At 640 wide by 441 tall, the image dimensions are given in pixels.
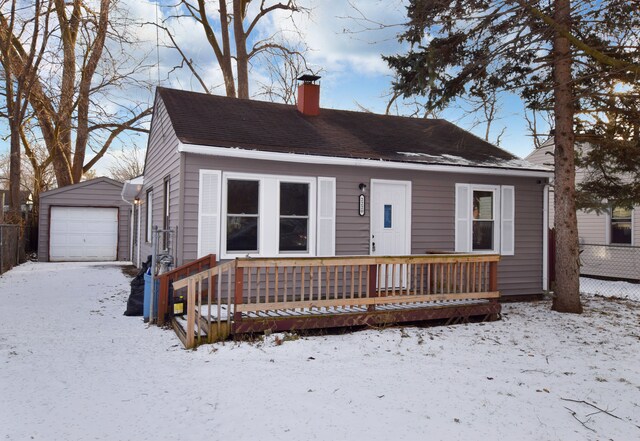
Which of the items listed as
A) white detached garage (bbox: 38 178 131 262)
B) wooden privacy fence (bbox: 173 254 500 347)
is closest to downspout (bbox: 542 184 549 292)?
wooden privacy fence (bbox: 173 254 500 347)

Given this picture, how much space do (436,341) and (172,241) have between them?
4.59 metres

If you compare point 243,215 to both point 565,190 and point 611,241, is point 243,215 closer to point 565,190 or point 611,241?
point 565,190

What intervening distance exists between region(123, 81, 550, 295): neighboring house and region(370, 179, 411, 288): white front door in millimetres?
19

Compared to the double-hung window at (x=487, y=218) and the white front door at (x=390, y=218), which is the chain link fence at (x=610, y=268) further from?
the white front door at (x=390, y=218)

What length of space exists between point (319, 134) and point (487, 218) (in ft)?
12.6

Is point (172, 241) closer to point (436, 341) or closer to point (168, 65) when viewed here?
point (436, 341)

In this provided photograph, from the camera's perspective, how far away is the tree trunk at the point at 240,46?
64.2ft

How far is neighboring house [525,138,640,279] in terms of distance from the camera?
13805 millimetres

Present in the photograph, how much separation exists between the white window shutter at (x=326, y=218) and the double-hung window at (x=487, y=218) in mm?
2760

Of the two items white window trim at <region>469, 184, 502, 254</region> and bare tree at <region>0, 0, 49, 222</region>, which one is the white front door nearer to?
white window trim at <region>469, 184, 502, 254</region>

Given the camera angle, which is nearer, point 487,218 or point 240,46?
point 487,218

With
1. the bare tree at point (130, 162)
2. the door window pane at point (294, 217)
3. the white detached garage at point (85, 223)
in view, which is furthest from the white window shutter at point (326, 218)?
the bare tree at point (130, 162)

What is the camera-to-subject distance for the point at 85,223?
58.1ft

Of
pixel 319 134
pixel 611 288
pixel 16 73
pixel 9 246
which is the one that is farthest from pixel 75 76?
pixel 611 288
